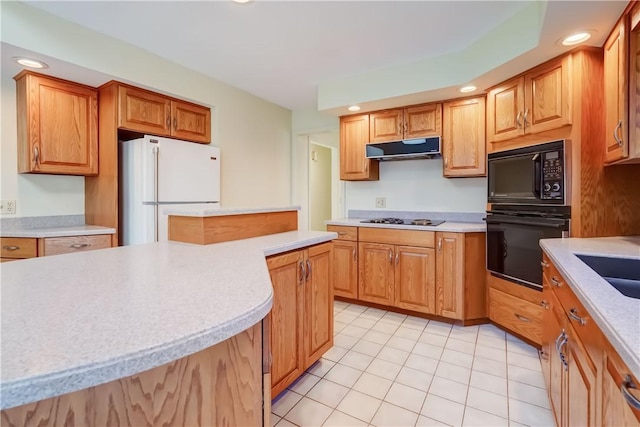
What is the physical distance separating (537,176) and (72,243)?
3415mm

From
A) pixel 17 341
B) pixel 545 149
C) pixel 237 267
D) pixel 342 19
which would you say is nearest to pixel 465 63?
pixel 545 149

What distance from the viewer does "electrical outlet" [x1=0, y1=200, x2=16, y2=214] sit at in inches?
→ 94.6

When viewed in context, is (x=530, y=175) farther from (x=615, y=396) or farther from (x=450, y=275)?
(x=615, y=396)

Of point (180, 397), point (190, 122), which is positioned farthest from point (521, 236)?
point (190, 122)

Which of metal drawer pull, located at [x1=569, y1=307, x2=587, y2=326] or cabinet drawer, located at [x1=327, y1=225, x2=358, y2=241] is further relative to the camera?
cabinet drawer, located at [x1=327, y1=225, x2=358, y2=241]

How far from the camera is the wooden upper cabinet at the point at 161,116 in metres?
2.58

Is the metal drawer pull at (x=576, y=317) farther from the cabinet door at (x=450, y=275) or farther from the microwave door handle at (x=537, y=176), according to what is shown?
the cabinet door at (x=450, y=275)

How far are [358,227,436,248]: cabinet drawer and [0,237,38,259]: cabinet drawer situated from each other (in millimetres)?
2600

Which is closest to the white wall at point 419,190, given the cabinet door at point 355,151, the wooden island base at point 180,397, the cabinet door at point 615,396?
the cabinet door at point 355,151

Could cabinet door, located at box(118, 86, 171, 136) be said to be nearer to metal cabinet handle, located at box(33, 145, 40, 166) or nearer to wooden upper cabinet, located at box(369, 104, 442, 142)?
metal cabinet handle, located at box(33, 145, 40, 166)

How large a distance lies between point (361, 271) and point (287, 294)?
5.21 feet

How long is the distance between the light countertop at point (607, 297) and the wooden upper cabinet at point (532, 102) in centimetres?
89

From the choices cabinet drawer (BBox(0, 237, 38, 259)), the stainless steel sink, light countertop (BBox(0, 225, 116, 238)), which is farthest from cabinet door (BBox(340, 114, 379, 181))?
cabinet drawer (BBox(0, 237, 38, 259))

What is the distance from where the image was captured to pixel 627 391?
66 centimetres
